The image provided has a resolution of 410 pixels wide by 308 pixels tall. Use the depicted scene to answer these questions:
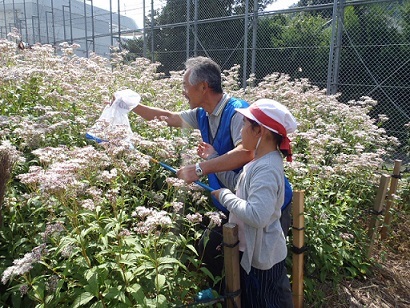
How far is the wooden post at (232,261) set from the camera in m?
2.45

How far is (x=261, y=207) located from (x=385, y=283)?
2434mm

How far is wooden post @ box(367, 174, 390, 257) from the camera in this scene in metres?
3.85

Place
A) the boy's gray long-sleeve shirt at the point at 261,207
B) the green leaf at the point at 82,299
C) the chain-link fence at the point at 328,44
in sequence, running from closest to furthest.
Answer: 1. the green leaf at the point at 82,299
2. the boy's gray long-sleeve shirt at the point at 261,207
3. the chain-link fence at the point at 328,44

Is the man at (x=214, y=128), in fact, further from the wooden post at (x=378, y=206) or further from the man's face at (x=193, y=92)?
the wooden post at (x=378, y=206)

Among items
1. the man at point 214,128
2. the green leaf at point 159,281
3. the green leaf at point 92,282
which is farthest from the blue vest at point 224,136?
the green leaf at point 92,282

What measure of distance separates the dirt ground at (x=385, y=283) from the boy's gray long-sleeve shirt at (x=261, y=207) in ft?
4.26

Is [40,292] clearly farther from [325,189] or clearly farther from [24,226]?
[325,189]

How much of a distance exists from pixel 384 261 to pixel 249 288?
2.24 meters

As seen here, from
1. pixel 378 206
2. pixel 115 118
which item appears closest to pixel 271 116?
pixel 115 118

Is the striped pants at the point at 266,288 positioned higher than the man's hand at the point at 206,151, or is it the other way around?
the man's hand at the point at 206,151

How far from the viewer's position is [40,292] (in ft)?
6.83

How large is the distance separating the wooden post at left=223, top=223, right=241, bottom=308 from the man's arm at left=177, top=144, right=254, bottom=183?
499 millimetres

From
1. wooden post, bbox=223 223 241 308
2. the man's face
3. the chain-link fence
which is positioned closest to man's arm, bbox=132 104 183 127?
the man's face

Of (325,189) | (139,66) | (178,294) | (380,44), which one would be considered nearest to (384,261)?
(325,189)
